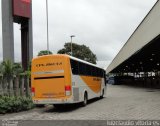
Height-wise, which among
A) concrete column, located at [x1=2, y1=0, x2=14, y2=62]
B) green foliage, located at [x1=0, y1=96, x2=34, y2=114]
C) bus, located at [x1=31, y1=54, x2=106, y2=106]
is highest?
concrete column, located at [x1=2, y1=0, x2=14, y2=62]

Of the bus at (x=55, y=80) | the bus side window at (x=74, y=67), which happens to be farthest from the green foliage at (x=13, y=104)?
the bus side window at (x=74, y=67)

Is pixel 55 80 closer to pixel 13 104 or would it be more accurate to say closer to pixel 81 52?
pixel 13 104

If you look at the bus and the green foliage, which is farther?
the bus

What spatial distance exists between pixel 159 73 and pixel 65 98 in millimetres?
84143

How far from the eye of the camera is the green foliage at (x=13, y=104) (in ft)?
61.0

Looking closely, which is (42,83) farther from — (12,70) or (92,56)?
(92,56)

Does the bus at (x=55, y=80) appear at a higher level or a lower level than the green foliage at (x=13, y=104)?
higher

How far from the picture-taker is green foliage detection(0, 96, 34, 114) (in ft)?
61.0

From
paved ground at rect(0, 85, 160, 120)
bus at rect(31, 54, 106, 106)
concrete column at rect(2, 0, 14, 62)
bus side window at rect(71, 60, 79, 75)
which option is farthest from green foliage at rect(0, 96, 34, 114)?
concrete column at rect(2, 0, 14, 62)

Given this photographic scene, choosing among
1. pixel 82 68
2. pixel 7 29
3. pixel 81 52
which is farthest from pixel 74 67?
pixel 81 52

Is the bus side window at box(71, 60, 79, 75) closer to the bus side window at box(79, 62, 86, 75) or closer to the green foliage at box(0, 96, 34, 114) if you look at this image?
the bus side window at box(79, 62, 86, 75)

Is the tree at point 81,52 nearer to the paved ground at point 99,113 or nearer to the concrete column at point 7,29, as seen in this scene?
the concrete column at point 7,29

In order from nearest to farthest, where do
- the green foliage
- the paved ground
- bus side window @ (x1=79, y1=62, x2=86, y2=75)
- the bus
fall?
the paved ground < the green foliage < the bus < bus side window @ (x1=79, y1=62, x2=86, y2=75)

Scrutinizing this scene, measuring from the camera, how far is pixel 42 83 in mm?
19438
